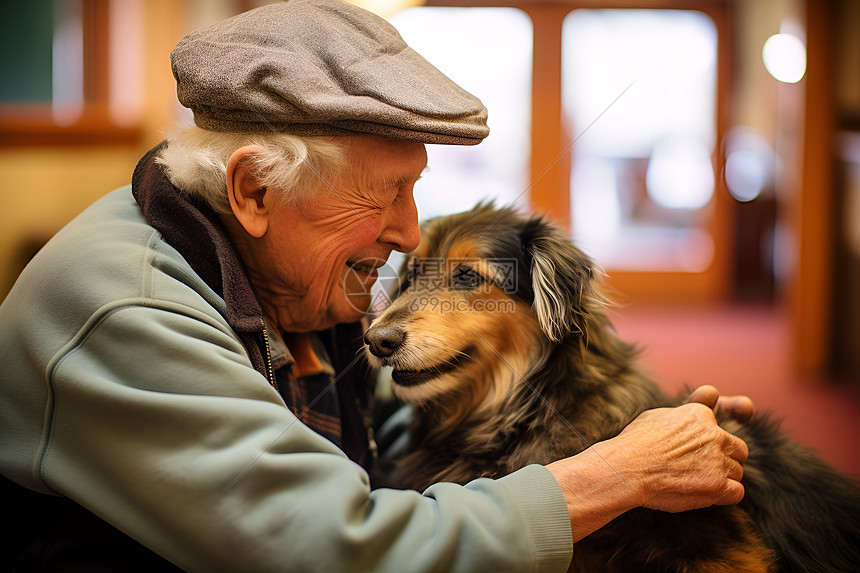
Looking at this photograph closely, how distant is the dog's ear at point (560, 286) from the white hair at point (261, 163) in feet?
1.58

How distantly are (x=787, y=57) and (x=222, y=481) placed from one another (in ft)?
16.1

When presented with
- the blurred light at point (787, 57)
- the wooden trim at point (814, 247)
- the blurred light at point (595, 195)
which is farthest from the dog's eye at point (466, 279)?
the blurred light at point (595, 195)

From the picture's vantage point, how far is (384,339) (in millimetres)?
1382

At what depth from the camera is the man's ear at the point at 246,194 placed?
1.15 m

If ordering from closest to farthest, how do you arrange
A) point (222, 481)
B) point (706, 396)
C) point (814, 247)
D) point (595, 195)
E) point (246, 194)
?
1. point (222, 481)
2. point (246, 194)
3. point (706, 396)
4. point (814, 247)
5. point (595, 195)

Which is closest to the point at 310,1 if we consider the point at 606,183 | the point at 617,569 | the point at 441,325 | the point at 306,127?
the point at 306,127

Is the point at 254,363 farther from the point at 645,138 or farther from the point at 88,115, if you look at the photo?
the point at 645,138

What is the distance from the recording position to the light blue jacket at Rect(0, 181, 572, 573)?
0.86 meters

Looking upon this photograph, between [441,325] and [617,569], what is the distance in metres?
0.58

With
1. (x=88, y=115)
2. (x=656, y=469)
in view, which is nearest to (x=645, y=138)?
(x=88, y=115)

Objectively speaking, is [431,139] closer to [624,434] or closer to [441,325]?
[441,325]

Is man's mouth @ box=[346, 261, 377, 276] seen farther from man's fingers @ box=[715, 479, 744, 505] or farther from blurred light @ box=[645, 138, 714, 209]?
blurred light @ box=[645, 138, 714, 209]

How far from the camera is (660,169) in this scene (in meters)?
6.84

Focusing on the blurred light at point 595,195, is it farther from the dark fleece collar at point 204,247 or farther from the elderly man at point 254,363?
the dark fleece collar at point 204,247
